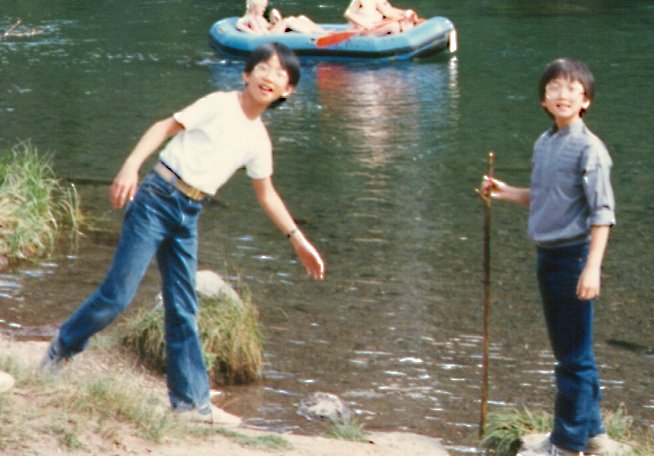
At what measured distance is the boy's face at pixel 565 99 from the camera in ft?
16.2

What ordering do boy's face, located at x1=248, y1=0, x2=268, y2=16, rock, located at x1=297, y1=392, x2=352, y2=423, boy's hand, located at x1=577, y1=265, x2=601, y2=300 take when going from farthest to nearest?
1. boy's face, located at x1=248, y1=0, x2=268, y2=16
2. rock, located at x1=297, y1=392, x2=352, y2=423
3. boy's hand, located at x1=577, y1=265, x2=601, y2=300

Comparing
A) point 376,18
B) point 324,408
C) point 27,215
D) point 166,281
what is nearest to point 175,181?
point 166,281

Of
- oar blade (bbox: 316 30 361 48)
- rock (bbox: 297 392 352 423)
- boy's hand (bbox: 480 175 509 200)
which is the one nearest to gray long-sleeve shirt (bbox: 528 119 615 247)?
boy's hand (bbox: 480 175 509 200)

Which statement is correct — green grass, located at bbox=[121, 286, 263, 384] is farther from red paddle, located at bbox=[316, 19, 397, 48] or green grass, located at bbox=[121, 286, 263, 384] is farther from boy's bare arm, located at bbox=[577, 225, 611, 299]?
red paddle, located at bbox=[316, 19, 397, 48]

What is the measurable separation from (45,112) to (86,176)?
136 inches

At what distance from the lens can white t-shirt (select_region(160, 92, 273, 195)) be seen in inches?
195

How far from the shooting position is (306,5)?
82.7 ft

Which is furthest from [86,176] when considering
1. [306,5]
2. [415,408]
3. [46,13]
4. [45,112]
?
[306,5]

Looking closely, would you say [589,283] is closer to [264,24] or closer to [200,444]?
[200,444]

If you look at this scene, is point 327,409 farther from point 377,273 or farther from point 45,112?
point 45,112

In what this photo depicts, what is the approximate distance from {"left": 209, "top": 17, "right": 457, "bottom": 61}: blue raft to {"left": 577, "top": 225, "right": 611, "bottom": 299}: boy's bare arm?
1374cm

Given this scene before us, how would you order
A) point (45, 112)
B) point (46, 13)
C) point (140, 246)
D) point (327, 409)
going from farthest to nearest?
point (46, 13)
point (45, 112)
point (327, 409)
point (140, 246)

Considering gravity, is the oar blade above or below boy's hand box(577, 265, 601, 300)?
below

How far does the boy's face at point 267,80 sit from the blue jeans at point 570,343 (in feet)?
3.54
